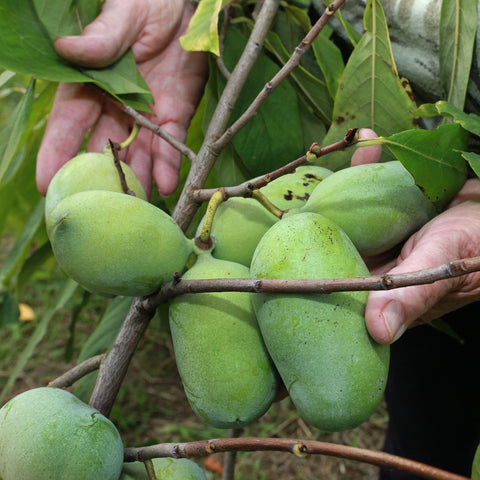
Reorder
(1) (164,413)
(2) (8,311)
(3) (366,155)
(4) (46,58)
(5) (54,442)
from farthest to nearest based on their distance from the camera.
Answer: (1) (164,413), (2) (8,311), (4) (46,58), (3) (366,155), (5) (54,442)

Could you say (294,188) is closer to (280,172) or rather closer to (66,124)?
(280,172)

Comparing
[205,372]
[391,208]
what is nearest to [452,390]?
[391,208]

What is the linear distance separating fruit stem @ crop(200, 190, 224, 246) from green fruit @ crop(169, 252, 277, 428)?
0.06 metres

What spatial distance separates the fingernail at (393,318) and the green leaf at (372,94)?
39 cm

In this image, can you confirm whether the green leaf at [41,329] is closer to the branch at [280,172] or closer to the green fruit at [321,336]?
the branch at [280,172]

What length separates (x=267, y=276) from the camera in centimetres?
64

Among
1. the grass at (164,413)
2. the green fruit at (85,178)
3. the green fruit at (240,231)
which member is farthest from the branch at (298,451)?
the grass at (164,413)

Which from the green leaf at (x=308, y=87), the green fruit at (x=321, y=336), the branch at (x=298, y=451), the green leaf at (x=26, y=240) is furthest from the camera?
the green leaf at (x=26, y=240)

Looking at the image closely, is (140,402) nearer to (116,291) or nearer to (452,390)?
(452,390)

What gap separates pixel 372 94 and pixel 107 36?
0.51m

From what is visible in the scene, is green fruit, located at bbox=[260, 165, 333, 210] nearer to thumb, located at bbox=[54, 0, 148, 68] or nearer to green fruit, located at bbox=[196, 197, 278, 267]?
green fruit, located at bbox=[196, 197, 278, 267]

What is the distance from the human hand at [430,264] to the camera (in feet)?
2.06

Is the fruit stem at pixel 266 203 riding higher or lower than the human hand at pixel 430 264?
higher

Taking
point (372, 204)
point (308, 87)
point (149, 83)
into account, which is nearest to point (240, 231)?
point (372, 204)
